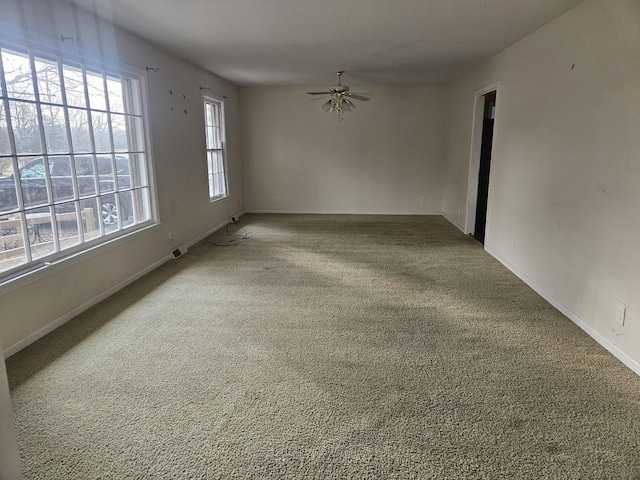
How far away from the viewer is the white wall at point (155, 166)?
9.08ft

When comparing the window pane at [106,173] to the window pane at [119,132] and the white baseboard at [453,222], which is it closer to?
the window pane at [119,132]

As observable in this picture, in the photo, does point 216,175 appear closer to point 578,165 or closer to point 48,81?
point 48,81

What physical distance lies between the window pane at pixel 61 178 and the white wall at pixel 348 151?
16.3 ft

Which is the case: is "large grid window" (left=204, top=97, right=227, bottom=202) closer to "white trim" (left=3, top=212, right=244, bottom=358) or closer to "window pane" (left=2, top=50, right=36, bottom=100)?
"white trim" (left=3, top=212, right=244, bottom=358)

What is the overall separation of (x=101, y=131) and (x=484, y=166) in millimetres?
4867

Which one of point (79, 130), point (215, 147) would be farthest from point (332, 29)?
point (215, 147)

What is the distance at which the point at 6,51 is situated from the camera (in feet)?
8.77

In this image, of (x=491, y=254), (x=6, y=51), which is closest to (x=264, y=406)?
(x=6, y=51)

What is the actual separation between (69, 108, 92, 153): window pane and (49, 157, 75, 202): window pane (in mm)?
177

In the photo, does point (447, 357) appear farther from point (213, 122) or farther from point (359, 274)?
point (213, 122)

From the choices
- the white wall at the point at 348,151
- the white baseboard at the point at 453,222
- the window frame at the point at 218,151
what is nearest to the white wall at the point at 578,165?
the white baseboard at the point at 453,222

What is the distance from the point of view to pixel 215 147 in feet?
22.0

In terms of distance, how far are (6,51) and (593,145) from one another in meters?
4.03

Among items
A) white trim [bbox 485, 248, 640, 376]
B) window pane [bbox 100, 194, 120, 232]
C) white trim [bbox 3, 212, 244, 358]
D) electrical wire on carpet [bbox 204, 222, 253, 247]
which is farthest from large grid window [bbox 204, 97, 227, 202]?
white trim [bbox 485, 248, 640, 376]
